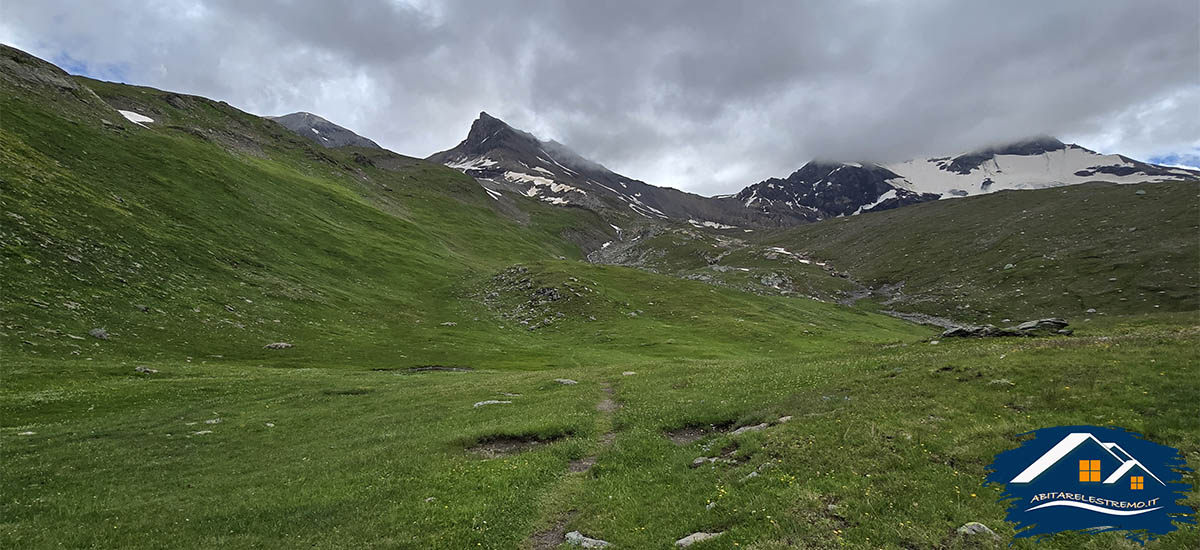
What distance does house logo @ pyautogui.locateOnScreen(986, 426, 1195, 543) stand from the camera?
10.6 m

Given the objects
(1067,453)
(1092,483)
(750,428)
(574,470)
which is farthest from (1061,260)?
(574,470)

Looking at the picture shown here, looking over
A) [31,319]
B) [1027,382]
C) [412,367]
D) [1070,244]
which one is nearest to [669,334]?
[412,367]

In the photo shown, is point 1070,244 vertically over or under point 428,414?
over

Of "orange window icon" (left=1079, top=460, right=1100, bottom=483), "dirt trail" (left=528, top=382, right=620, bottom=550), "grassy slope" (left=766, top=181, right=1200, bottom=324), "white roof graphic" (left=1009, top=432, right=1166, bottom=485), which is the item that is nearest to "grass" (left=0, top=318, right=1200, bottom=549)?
"dirt trail" (left=528, top=382, right=620, bottom=550)

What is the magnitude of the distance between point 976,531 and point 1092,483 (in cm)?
382

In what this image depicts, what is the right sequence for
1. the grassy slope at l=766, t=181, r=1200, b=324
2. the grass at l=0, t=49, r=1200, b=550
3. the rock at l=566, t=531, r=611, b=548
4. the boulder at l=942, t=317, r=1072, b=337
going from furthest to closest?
the grassy slope at l=766, t=181, r=1200, b=324 → the boulder at l=942, t=317, r=1072, b=337 → the grass at l=0, t=49, r=1200, b=550 → the rock at l=566, t=531, r=611, b=548

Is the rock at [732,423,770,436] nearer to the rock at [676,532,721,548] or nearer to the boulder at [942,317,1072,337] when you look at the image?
the rock at [676,532,721,548]

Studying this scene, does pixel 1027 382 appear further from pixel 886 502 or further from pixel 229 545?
pixel 229 545

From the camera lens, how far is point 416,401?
3456 cm

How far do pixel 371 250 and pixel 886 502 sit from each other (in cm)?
11060

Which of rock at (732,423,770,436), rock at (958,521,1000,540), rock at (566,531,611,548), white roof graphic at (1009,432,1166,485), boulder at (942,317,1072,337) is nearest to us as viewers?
rock at (958,521,1000,540)

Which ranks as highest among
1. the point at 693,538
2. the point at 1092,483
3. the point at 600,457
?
the point at 1092,483

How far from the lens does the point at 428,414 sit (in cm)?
3078

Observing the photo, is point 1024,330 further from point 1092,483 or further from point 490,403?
point 490,403
